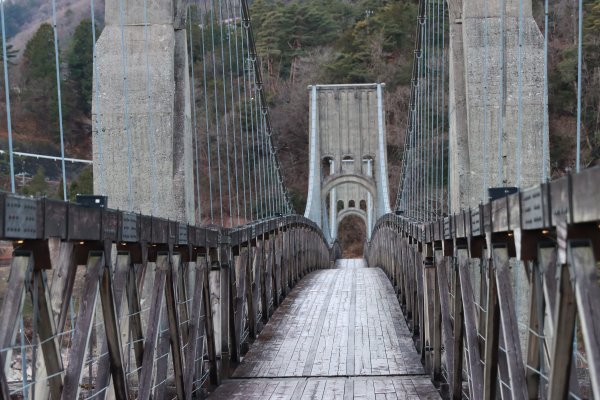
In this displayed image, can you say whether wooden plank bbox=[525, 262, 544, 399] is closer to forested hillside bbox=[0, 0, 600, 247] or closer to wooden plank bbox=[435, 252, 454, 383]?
wooden plank bbox=[435, 252, 454, 383]

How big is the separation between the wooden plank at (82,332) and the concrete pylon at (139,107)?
603cm

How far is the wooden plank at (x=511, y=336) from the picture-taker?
153 inches

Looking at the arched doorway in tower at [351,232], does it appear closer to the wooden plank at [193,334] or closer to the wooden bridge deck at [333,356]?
the wooden bridge deck at [333,356]

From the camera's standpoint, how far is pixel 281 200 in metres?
26.8

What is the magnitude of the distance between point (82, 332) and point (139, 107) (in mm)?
6542

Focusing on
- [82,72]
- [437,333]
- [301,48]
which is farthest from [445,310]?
[301,48]

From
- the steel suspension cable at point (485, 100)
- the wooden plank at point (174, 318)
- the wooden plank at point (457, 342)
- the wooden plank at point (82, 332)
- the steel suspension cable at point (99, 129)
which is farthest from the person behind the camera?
the steel suspension cable at point (485, 100)

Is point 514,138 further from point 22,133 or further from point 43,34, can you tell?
point 43,34

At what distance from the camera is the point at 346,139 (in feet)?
138

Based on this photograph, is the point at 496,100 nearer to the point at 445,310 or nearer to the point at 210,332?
the point at 445,310

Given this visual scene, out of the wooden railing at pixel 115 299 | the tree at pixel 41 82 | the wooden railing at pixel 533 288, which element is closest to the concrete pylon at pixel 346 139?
the tree at pixel 41 82

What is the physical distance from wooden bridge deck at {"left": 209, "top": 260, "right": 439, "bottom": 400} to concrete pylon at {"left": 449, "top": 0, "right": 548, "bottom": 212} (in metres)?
1.90

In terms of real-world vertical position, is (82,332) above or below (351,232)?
below

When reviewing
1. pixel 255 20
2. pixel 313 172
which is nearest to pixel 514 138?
pixel 313 172
